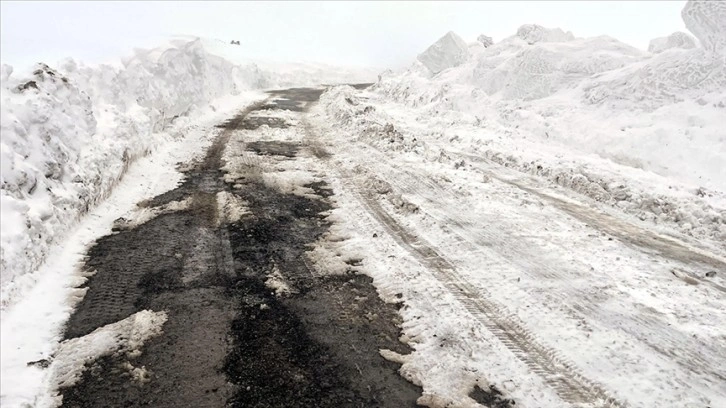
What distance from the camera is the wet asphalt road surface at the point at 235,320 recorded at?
3.40 m

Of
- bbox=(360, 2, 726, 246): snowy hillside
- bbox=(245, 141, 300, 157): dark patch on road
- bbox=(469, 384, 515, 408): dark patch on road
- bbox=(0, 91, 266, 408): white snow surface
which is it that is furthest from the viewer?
bbox=(245, 141, 300, 157): dark patch on road

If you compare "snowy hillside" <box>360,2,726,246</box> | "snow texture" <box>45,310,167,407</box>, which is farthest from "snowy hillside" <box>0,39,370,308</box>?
"snowy hillside" <box>360,2,726,246</box>

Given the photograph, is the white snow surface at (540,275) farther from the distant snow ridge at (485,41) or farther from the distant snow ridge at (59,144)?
the distant snow ridge at (485,41)

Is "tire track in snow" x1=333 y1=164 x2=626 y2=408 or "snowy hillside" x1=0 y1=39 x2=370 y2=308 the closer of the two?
"tire track in snow" x1=333 y1=164 x2=626 y2=408

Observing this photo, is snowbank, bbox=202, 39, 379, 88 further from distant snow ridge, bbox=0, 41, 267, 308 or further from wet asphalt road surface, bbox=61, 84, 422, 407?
wet asphalt road surface, bbox=61, 84, 422, 407

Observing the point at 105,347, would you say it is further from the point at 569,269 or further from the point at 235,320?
the point at 569,269

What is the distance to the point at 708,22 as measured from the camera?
11555mm

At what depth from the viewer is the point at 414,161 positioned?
381 inches

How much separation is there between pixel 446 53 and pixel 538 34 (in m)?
9.63

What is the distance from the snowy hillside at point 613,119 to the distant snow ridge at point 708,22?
0.02 metres

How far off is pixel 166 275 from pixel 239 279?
0.77 m

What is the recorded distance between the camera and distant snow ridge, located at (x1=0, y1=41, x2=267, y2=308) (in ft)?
16.5

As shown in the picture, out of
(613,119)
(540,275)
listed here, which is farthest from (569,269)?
(613,119)

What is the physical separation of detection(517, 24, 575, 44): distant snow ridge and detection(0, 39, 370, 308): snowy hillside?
1617cm
